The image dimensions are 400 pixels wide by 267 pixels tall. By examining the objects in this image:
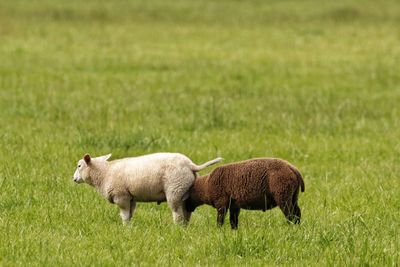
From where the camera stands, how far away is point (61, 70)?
2211cm

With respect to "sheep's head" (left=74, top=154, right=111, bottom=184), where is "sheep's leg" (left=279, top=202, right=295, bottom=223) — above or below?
below

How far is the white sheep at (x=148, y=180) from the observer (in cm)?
854

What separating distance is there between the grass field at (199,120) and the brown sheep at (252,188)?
230 millimetres

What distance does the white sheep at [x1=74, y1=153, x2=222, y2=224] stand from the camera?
8.54 metres

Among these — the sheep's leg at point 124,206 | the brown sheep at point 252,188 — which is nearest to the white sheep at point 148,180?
the sheep's leg at point 124,206

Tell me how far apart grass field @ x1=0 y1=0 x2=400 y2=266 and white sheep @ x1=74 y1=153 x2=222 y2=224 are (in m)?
0.20

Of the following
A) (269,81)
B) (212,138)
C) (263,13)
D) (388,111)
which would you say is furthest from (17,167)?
(263,13)

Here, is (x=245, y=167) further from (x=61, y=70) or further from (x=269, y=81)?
(x=61, y=70)

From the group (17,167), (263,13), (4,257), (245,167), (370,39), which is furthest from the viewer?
(263,13)

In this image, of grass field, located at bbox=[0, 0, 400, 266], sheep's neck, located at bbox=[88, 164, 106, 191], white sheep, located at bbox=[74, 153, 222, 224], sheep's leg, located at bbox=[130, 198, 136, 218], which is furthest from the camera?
sheep's neck, located at bbox=[88, 164, 106, 191]

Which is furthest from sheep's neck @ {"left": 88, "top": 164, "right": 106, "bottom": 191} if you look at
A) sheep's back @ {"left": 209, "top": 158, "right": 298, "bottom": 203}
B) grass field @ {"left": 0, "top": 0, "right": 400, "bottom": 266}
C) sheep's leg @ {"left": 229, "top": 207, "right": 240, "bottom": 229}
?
sheep's leg @ {"left": 229, "top": 207, "right": 240, "bottom": 229}

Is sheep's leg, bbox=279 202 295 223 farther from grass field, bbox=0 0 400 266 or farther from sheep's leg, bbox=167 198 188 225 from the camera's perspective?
sheep's leg, bbox=167 198 188 225

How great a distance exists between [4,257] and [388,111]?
11.6m

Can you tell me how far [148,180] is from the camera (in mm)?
8586
